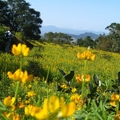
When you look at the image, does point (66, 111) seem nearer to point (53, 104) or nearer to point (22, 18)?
point (53, 104)

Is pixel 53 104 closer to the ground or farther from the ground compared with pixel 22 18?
closer to the ground

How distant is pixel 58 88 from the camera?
8.21 ft

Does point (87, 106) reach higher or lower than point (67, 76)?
lower

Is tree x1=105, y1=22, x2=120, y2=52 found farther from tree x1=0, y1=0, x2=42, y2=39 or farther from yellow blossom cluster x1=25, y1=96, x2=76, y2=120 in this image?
yellow blossom cluster x1=25, y1=96, x2=76, y2=120

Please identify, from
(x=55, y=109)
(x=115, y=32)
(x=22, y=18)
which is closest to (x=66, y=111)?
(x=55, y=109)

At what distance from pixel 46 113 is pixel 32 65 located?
7.36 m

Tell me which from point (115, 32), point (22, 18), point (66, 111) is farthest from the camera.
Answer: point (115, 32)

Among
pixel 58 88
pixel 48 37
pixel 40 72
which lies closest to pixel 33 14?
pixel 48 37

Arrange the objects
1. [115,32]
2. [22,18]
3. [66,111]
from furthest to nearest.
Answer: [115,32], [22,18], [66,111]

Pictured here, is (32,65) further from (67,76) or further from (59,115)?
(59,115)

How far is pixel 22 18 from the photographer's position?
3528cm

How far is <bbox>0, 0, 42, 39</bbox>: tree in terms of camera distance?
34031 millimetres

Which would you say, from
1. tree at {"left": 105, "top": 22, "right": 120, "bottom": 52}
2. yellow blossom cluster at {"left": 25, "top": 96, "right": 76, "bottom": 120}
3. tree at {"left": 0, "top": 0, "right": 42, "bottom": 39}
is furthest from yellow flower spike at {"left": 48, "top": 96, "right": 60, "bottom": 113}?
tree at {"left": 105, "top": 22, "right": 120, "bottom": 52}

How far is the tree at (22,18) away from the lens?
34.0m
